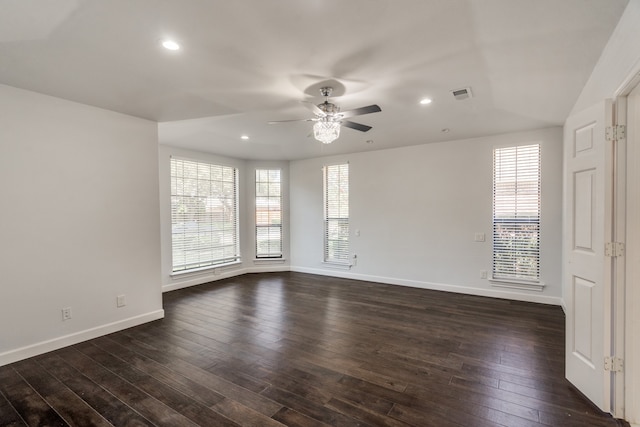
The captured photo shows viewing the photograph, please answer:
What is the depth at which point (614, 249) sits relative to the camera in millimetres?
2062

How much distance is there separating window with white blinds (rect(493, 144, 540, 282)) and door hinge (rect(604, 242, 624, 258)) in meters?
2.74

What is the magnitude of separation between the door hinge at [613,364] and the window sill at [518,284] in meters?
2.71

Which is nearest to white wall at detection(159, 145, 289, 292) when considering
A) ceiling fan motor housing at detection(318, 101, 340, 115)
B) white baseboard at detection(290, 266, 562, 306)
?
white baseboard at detection(290, 266, 562, 306)

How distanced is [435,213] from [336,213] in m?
2.06

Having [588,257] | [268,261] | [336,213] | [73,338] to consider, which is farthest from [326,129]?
[268,261]

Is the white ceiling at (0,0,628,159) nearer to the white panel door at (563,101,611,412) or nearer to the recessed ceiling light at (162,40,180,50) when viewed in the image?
the recessed ceiling light at (162,40,180,50)

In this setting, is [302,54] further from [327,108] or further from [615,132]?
[615,132]

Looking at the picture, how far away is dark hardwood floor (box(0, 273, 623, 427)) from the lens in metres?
2.10

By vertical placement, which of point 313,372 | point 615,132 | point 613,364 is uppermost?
point 615,132

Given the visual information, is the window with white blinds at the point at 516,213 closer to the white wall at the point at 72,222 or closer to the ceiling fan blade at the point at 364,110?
the ceiling fan blade at the point at 364,110

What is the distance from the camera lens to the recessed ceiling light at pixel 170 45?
2.06m

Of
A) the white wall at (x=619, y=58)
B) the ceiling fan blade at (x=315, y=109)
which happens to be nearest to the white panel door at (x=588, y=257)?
the white wall at (x=619, y=58)

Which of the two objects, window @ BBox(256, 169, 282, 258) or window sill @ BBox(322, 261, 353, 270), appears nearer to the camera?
window sill @ BBox(322, 261, 353, 270)

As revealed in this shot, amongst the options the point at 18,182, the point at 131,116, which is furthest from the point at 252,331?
the point at 131,116
